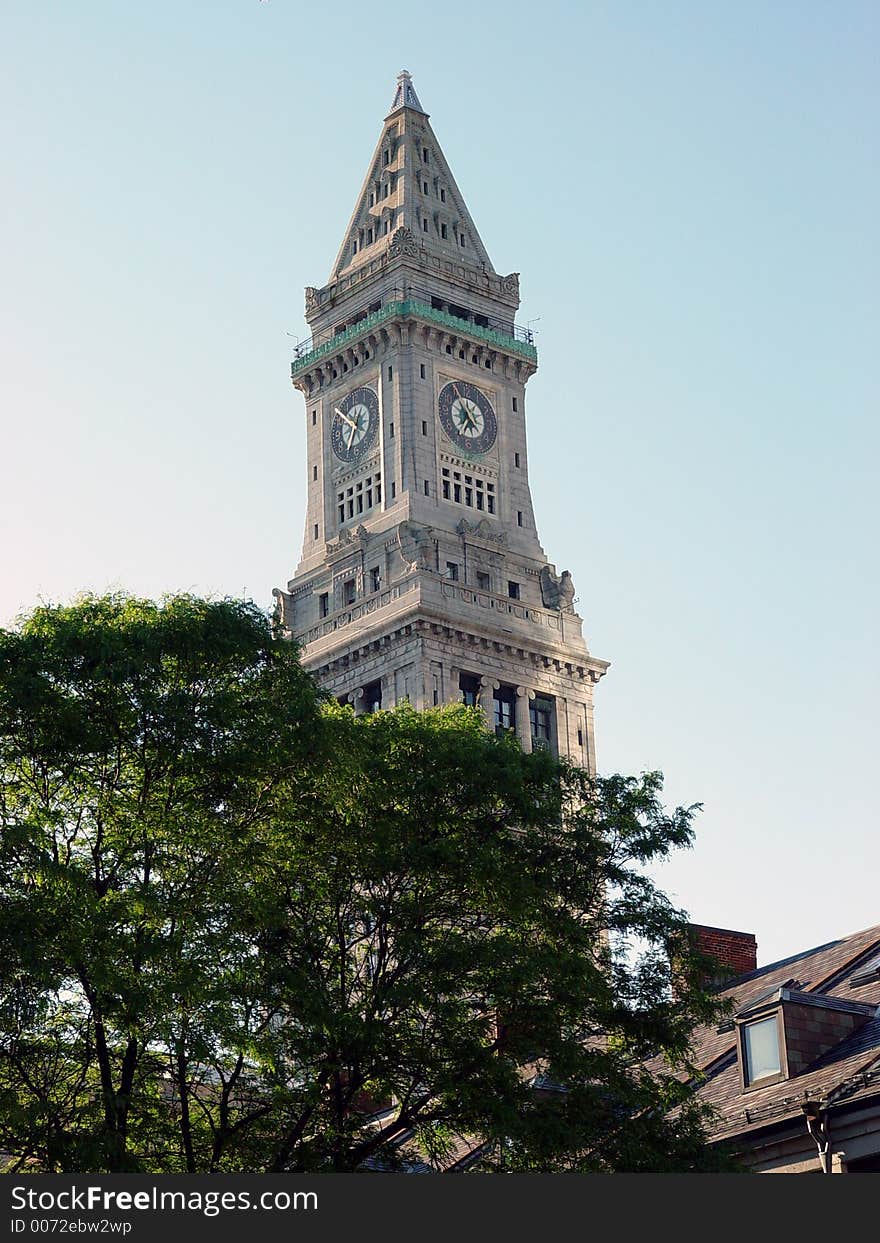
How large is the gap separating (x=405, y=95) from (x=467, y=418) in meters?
26.4

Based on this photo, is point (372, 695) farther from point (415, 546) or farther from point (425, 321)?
point (425, 321)

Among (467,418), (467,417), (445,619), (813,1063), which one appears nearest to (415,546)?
(445,619)

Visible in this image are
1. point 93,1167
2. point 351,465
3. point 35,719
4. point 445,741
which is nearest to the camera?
point 93,1167

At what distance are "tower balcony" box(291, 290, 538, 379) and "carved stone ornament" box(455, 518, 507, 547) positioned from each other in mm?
13350

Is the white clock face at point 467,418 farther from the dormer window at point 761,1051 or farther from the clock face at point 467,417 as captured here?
the dormer window at point 761,1051

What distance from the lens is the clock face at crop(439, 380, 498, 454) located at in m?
142

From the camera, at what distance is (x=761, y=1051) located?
165 feet

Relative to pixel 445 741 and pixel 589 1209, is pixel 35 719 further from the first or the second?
pixel 589 1209

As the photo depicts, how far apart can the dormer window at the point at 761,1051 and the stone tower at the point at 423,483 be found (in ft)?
249

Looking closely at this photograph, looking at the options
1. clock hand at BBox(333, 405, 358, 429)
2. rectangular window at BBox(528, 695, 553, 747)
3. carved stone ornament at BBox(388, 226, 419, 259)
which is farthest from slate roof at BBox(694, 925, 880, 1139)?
carved stone ornament at BBox(388, 226, 419, 259)

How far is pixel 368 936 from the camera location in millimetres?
50000

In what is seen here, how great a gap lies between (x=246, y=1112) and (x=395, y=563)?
86.9m

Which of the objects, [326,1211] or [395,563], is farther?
[395,563]

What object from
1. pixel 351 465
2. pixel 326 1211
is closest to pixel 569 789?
pixel 326 1211
